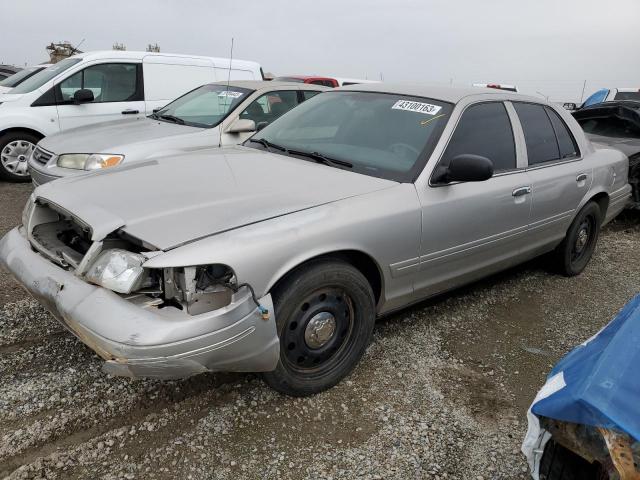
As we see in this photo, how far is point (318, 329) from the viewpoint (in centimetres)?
262

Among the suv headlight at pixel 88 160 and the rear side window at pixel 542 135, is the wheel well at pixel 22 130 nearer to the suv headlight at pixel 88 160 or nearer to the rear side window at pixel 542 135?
the suv headlight at pixel 88 160

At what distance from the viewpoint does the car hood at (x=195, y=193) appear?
2262 millimetres

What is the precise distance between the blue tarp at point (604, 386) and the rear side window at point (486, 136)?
5.00 ft

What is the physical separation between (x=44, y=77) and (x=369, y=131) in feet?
18.5

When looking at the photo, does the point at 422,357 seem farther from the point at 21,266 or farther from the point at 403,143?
the point at 21,266

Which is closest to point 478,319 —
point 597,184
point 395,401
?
point 395,401

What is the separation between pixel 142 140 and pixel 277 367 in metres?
3.31

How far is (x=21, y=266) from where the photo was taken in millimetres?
2566

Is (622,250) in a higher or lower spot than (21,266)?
lower

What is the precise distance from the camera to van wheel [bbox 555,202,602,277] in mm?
4430

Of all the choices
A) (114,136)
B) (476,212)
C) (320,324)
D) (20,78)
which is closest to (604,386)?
(320,324)

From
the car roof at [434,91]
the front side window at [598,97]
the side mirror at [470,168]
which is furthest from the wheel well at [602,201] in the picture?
the front side window at [598,97]

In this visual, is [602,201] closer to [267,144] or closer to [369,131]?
[369,131]

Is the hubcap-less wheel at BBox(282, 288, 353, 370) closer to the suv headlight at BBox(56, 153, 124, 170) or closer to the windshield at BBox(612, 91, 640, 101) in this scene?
the suv headlight at BBox(56, 153, 124, 170)
